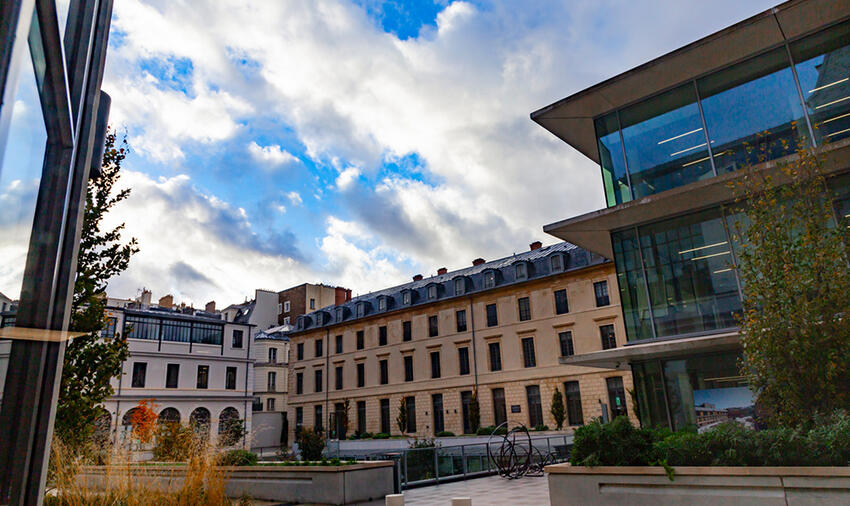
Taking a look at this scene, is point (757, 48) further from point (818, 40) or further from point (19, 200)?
point (19, 200)


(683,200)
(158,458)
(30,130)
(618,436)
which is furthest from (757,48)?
(158,458)

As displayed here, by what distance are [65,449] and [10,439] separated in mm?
5422

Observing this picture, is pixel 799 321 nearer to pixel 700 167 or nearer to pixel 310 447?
pixel 700 167

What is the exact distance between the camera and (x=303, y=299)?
5922 cm

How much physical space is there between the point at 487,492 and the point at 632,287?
20.6 feet

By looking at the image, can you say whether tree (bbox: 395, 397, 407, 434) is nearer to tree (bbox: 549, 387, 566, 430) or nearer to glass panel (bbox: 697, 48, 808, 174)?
tree (bbox: 549, 387, 566, 430)

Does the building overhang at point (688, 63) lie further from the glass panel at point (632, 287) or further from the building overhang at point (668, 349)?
the building overhang at point (668, 349)

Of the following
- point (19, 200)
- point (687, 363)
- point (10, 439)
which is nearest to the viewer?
point (19, 200)

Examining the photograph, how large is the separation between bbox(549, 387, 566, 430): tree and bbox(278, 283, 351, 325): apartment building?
3012 centimetres

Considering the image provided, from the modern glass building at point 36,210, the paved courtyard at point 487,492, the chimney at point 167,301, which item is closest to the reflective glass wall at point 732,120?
the paved courtyard at point 487,492

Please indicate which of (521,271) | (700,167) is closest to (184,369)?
(521,271)

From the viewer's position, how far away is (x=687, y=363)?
514 inches

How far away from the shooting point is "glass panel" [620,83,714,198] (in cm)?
1375

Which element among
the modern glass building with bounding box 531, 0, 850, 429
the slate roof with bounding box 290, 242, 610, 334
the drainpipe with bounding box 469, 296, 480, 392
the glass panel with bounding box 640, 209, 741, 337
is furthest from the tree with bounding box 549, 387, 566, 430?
the glass panel with bounding box 640, 209, 741, 337
